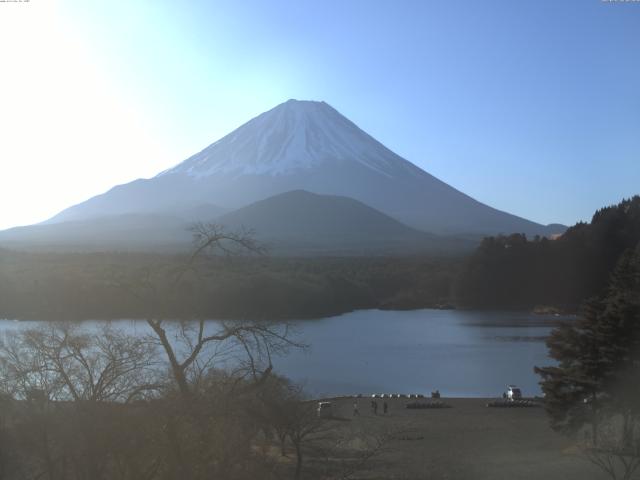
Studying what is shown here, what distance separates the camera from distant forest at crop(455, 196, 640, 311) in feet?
119

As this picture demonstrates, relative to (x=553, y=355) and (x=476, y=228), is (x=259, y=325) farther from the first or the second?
(x=476, y=228)

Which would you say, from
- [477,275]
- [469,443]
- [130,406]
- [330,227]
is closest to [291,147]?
[330,227]

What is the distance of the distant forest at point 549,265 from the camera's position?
36.2 meters

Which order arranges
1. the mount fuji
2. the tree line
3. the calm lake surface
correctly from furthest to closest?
the mount fuji, the calm lake surface, the tree line

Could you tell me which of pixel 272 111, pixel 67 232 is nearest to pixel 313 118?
pixel 272 111

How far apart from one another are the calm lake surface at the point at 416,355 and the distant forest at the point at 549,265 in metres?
4.83

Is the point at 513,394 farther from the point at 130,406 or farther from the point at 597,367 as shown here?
the point at 130,406

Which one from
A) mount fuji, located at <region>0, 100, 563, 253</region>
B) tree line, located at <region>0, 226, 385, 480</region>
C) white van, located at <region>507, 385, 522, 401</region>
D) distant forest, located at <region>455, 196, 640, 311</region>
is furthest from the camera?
mount fuji, located at <region>0, 100, 563, 253</region>

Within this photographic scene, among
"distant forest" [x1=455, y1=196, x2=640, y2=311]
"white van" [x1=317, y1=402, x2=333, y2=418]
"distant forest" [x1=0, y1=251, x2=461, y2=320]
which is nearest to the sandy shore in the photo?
"white van" [x1=317, y1=402, x2=333, y2=418]

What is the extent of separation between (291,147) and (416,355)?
68858 millimetres

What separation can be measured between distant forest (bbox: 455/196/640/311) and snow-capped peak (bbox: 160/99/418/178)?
156 ft

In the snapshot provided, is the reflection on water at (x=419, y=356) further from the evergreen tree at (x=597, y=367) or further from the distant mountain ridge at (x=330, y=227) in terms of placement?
the distant mountain ridge at (x=330, y=227)

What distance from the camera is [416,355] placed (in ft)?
72.9

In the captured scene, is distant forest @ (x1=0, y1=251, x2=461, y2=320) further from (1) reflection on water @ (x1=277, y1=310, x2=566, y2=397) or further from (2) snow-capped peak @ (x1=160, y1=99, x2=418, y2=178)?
(2) snow-capped peak @ (x1=160, y1=99, x2=418, y2=178)
